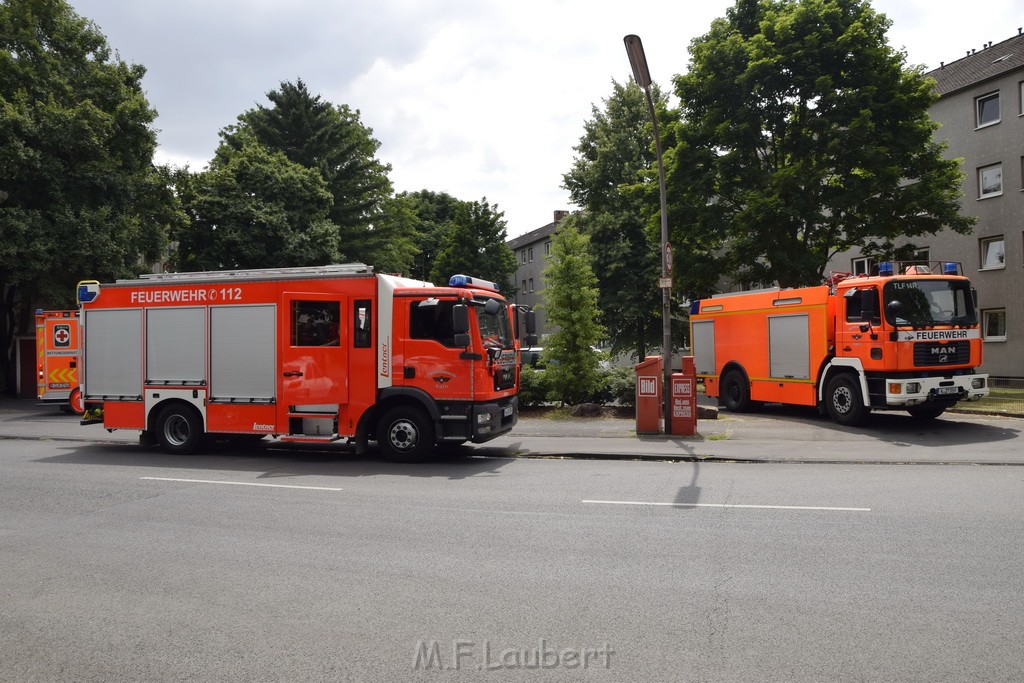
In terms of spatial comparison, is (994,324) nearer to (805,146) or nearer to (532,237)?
(805,146)

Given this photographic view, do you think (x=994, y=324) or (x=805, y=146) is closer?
(x=805, y=146)

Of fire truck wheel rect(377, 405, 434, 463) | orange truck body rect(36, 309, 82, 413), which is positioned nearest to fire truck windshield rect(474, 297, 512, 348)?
fire truck wheel rect(377, 405, 434, 463)

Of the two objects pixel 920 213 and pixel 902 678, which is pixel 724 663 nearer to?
pixel 902 678

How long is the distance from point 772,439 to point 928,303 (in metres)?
4.10

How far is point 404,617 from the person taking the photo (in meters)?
4.68

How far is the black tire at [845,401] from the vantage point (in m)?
15.3

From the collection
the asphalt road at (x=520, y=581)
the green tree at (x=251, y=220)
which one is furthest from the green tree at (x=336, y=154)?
the asphalt road at (x=520, y=581)

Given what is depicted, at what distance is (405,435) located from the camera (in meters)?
11.8

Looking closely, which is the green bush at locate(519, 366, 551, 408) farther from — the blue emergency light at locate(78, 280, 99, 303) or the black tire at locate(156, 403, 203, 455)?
the blue emergency light at locate(78, 280, 99, 303)

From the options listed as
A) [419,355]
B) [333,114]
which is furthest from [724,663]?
[333,114]

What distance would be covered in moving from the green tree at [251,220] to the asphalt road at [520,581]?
26870 mm

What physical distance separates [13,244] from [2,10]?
9671 mm

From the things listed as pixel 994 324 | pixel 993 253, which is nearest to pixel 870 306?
pixel 994 324

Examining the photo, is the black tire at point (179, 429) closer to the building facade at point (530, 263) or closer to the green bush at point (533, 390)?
the green bush at point (533, 390)
